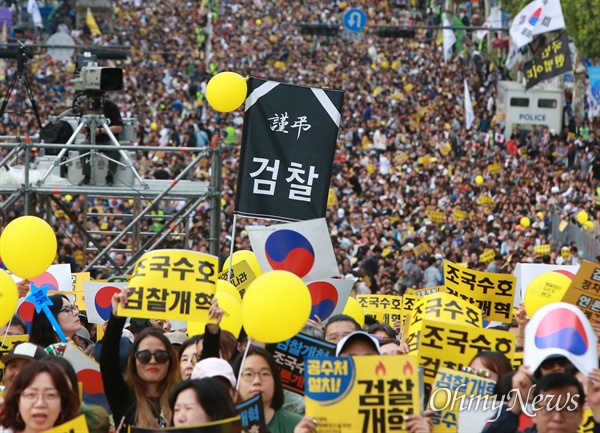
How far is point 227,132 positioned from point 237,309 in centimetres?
2598

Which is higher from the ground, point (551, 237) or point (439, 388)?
point (439, 388)

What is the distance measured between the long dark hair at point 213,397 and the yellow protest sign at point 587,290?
3.28 metres

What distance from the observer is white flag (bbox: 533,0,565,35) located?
31.0m

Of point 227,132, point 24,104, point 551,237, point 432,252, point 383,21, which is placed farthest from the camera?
point 383,21

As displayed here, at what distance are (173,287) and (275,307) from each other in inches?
37.5

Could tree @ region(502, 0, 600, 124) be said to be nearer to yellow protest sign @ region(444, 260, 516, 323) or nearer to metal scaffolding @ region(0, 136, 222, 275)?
metal scaffolding @ region(0, 136, 222, 275)

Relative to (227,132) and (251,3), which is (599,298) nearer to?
(227,132)

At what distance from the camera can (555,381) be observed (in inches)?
226

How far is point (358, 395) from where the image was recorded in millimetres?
5996

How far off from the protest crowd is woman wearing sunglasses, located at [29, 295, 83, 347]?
0.04 ft

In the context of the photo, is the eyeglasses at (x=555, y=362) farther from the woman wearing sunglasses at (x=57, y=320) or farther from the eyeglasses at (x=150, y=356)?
the woman wearing sunglasses at (x=57, y=320)

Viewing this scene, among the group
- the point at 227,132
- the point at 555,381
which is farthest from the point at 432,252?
the point at 555,381

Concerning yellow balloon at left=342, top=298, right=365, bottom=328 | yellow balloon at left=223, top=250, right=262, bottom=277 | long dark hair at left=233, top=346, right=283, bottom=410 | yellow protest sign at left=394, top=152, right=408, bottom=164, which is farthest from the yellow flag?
long dark hair at left=233, top=346, right=283, bottom=410

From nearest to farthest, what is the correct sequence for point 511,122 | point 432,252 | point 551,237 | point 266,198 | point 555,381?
point 555,381 → point 266,198 → point 432,252 → point 551,237 → point 511,122
